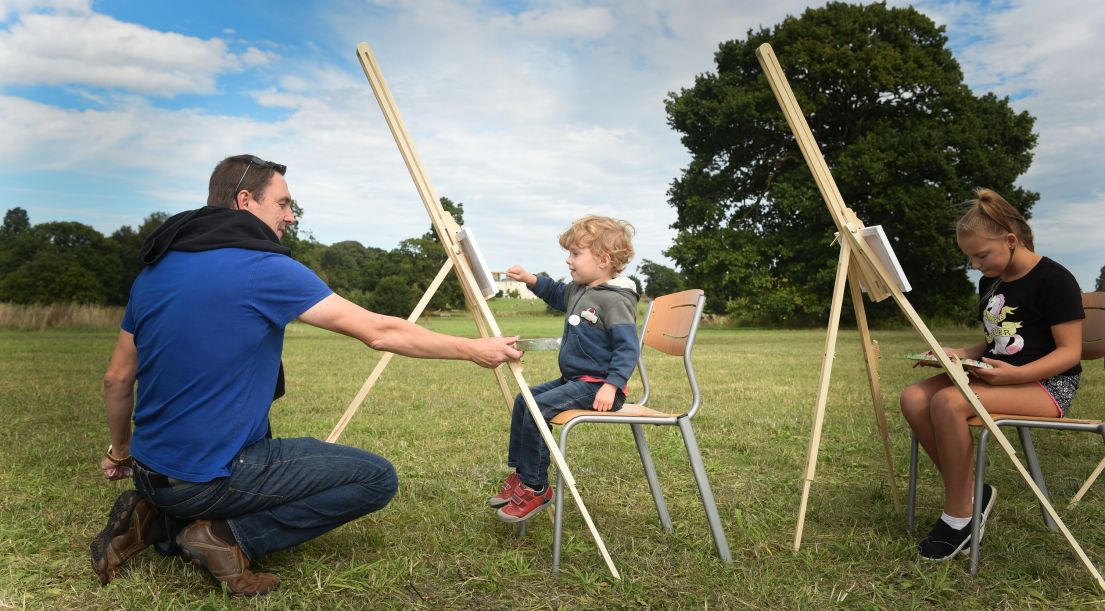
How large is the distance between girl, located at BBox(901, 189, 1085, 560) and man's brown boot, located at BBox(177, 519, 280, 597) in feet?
8.71

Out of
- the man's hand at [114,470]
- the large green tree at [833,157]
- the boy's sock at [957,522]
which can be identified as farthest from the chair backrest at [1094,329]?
the large green tree at [833,157]

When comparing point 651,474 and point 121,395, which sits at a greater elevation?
point 121,395

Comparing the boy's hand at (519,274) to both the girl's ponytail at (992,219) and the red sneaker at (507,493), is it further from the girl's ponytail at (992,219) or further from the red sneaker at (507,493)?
the girl's ponytail at (992,219)

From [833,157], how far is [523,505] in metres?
24.6

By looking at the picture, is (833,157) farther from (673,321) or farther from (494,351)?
(494,351)

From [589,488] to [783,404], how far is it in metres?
3.75

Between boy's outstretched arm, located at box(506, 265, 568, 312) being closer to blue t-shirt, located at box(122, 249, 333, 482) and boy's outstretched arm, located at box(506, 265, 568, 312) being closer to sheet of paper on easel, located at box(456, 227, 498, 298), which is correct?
sheet of paper on easel, located at box(456, 227, 498, 298)

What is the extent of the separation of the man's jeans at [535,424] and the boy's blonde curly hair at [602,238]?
61 centimetres

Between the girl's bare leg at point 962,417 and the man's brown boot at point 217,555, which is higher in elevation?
Result: the girl's bare leg at point 962,417

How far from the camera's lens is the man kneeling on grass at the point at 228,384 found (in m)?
2.49

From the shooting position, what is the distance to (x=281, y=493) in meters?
2.65

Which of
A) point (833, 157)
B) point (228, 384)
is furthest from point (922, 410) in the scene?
point (833, 157)

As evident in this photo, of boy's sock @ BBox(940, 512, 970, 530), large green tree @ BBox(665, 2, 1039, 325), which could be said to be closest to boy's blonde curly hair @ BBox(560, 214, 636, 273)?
boy's sock @ BBox(940, 512, 970, 530)

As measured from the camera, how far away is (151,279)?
2551mm
